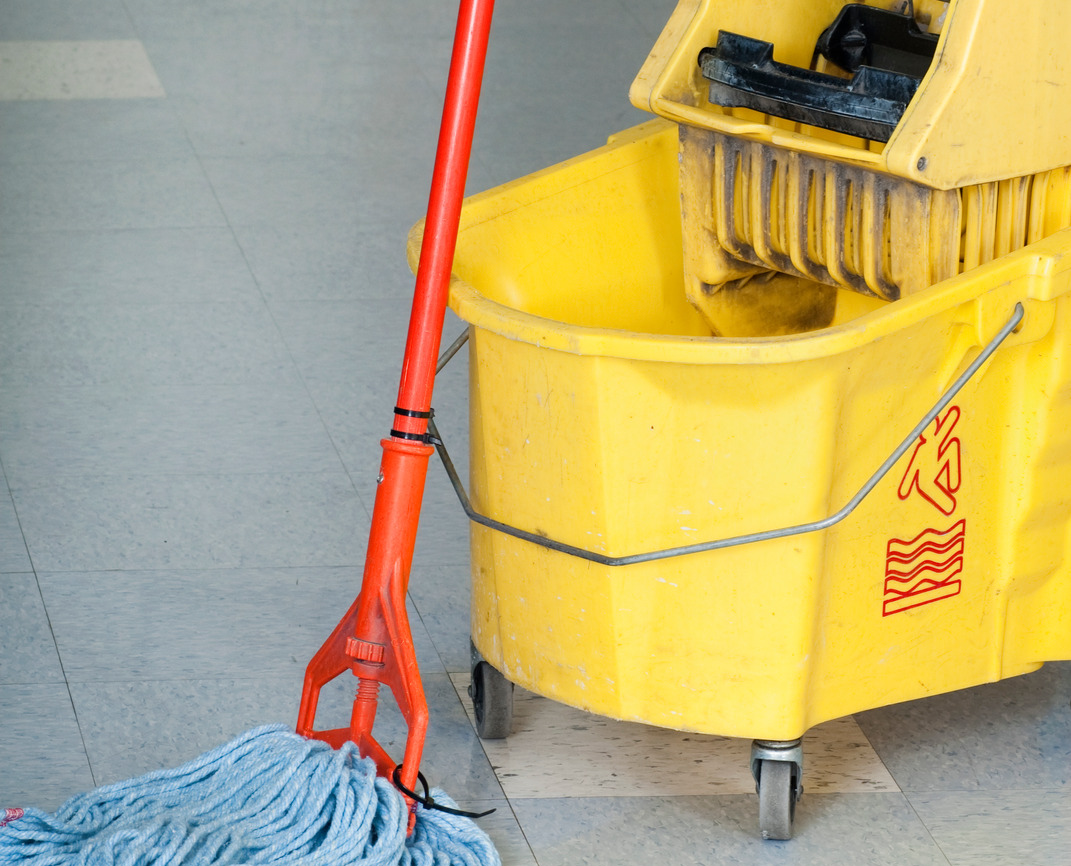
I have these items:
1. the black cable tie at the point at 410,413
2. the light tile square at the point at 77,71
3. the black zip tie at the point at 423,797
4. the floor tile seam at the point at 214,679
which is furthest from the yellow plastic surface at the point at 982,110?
the light tile square at the point at 77,71

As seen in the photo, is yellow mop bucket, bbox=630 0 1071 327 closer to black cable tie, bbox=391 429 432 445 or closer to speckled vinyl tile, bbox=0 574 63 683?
black cable tie, bbox=391 429 432 445

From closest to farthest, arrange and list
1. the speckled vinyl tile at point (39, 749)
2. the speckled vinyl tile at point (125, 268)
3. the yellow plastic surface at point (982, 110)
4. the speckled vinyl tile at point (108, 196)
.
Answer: the yellow plastic surface at point (982, 110) < the speckled vinyl tile at point (39, 749) < the speckled vinyl tile at point (125, 268) < the speckled vinyl tile at point (108, 196)

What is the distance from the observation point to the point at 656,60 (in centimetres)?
177

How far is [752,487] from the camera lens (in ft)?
5.11

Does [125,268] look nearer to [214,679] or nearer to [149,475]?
[149,475]

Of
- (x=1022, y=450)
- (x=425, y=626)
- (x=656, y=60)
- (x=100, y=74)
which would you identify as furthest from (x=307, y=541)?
(x=100, y=74)

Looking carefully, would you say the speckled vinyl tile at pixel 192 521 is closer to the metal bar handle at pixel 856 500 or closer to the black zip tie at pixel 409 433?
the black zip tie at pixel 409 433

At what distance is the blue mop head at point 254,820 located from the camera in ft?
4.98

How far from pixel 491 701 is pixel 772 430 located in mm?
526

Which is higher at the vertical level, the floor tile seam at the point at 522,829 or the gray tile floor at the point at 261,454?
the gray tile floor at the point at 261,454

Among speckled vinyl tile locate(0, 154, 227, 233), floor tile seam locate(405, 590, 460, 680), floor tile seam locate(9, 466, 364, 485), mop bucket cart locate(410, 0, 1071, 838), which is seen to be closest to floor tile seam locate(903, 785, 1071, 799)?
mop bucket cart locate(410, 0, 1071, 838)

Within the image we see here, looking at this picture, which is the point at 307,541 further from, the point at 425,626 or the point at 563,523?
the point at 563,523

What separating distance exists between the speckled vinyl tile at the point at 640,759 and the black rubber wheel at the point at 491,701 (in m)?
0.02

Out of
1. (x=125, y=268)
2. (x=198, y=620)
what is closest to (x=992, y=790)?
(x=198, y=620)
